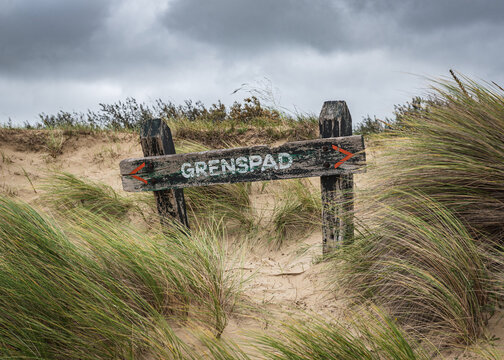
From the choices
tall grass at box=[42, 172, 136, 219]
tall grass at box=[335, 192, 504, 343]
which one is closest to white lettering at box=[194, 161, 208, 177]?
tall grass at box=[42, 172, 136, 219]

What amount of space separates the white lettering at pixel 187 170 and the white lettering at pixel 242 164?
506 millimetres

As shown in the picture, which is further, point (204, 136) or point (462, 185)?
point (204, 136)

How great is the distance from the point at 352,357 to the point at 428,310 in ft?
2.40

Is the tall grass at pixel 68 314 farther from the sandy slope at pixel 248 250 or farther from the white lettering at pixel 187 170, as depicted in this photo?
the white lettering at pixel 187 170

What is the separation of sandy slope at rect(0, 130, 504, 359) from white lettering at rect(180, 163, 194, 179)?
1.02 metres

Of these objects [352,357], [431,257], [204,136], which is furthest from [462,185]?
[204,136]

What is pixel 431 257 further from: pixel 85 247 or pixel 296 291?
pixel 85 247

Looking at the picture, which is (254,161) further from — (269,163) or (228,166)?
(228,166)

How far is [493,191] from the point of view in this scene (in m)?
2.46

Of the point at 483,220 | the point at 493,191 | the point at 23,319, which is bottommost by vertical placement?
the point at 23,319

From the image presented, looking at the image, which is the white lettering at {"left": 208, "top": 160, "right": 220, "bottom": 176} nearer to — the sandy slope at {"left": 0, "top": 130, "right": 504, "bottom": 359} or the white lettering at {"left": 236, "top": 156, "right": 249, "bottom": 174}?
the white lettering at {"left": 236, "top": 156, "right": 249, "bottom": 174}

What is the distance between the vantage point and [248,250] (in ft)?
13.8

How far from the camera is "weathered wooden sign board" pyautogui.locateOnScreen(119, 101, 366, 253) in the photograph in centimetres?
368

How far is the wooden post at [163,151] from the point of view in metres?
4.17
